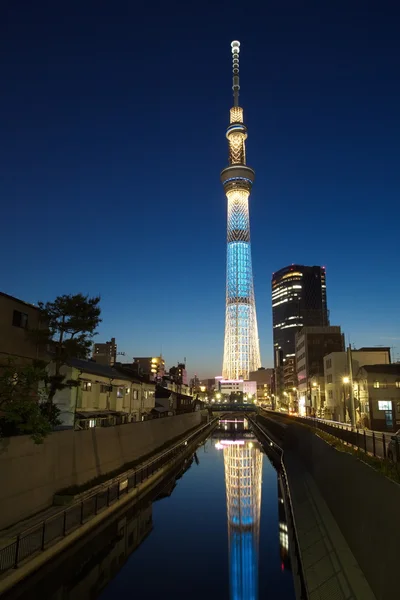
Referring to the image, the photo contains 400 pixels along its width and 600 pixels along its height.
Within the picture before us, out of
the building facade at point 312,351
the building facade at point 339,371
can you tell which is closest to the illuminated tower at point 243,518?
the building facade at point 339,371

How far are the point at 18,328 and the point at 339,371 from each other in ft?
166

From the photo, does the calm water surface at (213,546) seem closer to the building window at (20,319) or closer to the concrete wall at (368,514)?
the concrete wall at (368,514)

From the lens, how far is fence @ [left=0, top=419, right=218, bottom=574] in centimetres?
1178

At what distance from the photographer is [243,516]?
75.7ft

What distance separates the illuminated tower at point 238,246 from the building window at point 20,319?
124 meters

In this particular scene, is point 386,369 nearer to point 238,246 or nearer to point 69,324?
point 69,324

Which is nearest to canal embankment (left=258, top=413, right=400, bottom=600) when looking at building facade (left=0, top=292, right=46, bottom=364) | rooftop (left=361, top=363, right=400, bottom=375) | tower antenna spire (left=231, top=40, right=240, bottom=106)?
building facade (left=0, top=292, right=46, bottom=364)

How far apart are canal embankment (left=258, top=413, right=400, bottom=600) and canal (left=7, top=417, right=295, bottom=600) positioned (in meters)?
1.75

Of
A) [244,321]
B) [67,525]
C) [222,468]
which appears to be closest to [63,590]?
[67,525]

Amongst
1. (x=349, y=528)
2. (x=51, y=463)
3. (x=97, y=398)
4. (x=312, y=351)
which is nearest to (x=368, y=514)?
(x=349, y=528)

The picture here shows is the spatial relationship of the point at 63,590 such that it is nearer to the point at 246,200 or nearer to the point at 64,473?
the point at 64,473

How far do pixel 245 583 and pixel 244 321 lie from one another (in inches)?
5363

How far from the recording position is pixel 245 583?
1459cm

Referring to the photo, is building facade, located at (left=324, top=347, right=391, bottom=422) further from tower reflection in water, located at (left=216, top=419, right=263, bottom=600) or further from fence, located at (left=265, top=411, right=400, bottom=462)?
fence, located at (left=265, top=411, right=400, bottom=462)
